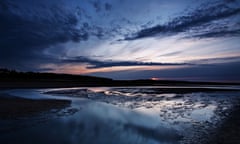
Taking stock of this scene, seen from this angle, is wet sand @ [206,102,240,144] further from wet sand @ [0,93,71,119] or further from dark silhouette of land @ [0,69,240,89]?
dark silhouette of land @ [0,69,240,89]

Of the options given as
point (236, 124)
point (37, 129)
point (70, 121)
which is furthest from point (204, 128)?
point (37, 129)

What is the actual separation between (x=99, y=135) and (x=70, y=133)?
127cm

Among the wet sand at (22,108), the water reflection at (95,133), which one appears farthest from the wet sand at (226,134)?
the wet sand at (22,108)

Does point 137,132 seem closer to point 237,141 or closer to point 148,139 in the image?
point 148,139

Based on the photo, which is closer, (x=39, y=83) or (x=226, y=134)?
(x=226, y=134)

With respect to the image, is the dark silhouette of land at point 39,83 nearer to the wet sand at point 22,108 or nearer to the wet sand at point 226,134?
the wet sand at point 22,108

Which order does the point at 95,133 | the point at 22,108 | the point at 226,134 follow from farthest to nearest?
the point at 22,108 → the point at 95,133 → the point at 226,134

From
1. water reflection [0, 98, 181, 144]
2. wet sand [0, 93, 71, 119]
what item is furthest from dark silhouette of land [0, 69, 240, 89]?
water reflection [0, 98, 181, 144]

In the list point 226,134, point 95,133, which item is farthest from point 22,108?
point 226,134

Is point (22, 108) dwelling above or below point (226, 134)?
above

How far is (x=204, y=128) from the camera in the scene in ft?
27.6

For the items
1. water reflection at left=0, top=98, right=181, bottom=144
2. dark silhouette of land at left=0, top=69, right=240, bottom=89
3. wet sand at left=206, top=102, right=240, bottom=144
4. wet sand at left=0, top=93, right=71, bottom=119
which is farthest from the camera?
dark silhouette of land at left=0, top=69, right=240, bottom=89

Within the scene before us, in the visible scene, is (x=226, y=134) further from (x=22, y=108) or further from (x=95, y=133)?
(x=22, y=108)

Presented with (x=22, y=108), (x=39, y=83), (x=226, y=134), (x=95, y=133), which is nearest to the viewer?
(x=226, y=134)
